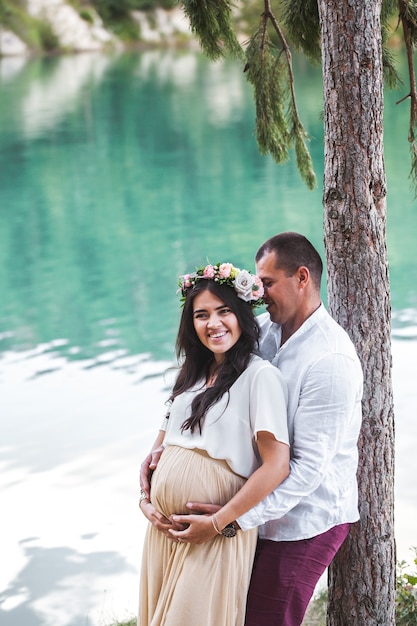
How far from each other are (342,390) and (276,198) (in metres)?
12.4

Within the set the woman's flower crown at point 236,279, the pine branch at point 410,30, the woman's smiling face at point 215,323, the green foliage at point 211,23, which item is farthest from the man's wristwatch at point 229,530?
the green foliage at point 211,23

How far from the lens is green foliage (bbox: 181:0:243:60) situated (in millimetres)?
3729

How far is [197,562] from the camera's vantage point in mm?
2512

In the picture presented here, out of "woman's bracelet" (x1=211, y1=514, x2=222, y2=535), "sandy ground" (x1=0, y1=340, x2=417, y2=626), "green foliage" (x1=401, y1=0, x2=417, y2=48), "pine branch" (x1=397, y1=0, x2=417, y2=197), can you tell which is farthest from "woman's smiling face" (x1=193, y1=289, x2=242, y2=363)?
"sandy ground" (x1=0, y1=340, x2=417, y2=626)

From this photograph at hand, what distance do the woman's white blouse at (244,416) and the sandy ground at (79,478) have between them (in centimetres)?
190

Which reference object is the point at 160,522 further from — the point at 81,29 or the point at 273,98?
the point at 81,29

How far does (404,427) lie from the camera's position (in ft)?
20.0

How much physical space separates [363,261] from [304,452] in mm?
727

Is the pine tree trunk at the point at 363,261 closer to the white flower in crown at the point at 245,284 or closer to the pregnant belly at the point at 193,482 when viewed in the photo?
the white flower in crown at the point at 245,284

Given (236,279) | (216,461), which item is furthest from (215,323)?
(216,461)

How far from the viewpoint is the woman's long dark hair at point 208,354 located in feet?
8.51

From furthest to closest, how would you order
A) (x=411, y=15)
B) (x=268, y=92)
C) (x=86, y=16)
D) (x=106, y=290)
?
(x=86, y=16)
(x=106, y=290)
(x=268, y=92)
(x=411, y=15)

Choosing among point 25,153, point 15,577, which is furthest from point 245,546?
point 25,153

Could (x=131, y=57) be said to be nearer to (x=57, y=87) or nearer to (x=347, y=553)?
(x=57, y=87)
